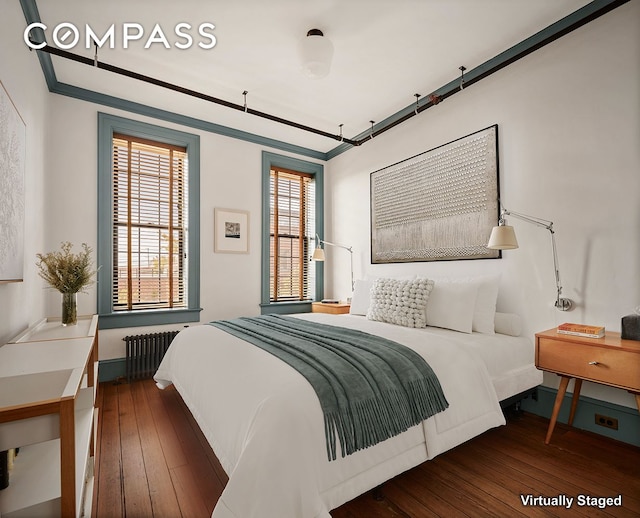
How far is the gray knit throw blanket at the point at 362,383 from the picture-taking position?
56.9 inches

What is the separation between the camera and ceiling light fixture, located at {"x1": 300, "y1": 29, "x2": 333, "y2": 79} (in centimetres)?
249

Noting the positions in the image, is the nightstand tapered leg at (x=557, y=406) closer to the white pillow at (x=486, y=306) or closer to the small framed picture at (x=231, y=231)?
the white pillow at (x=486, y=306)

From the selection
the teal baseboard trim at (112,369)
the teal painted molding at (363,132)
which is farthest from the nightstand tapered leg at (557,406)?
the teal baseboard trim at (112,369)

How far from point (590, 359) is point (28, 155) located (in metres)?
4.04

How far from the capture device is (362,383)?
1.58 metres

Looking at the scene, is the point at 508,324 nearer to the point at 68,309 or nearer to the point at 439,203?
the point at 439,203

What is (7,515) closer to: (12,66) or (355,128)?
(12,66)

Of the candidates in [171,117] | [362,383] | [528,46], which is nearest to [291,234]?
[171,117]

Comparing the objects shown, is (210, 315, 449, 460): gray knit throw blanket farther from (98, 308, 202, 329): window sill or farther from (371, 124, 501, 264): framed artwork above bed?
(98, 308, 202, 329): window sill

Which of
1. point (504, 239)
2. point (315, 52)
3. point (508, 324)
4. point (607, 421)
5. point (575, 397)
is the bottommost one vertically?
point (607, 421)

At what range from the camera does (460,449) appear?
213 centimetres

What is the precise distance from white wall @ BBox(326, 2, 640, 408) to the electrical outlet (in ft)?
0.41

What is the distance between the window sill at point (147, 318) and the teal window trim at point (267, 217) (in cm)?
93

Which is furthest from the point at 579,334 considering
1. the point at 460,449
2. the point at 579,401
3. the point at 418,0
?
the point at 418,0
